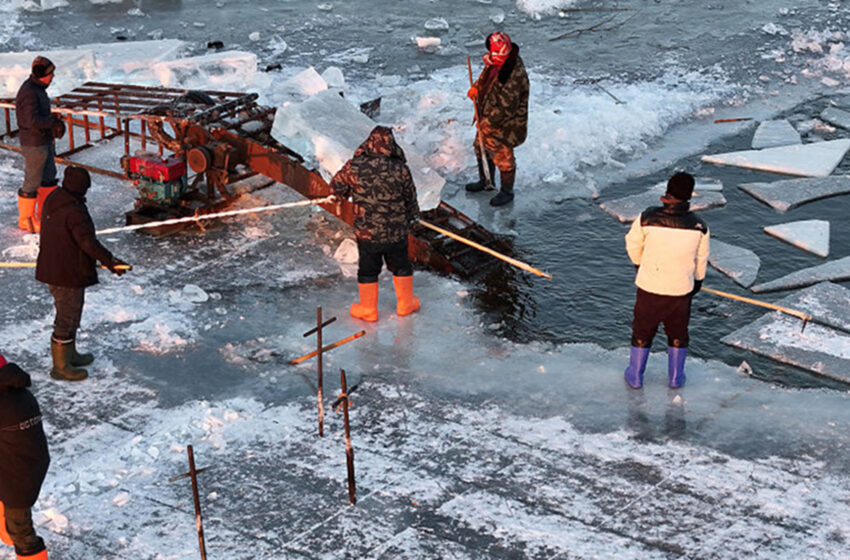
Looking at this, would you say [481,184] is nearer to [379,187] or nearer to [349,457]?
[379,187]

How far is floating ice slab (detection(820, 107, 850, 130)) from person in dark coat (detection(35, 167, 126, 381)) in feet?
31.3

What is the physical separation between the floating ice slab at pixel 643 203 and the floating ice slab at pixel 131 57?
6.72 m

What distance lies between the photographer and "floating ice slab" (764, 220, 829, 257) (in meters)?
9.86

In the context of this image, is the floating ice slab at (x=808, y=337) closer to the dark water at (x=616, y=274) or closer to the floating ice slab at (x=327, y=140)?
the dark water at (x=616, y=274)

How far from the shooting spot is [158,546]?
5883 mm

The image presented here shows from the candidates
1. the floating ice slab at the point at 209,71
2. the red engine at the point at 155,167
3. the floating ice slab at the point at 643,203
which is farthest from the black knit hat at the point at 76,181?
the floating ice slab at the point at 209,71

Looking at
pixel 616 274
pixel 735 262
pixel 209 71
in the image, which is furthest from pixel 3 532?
pixel 209 71

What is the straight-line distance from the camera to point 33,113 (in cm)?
953

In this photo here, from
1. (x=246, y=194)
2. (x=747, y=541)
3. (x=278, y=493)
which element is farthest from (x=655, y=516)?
(x=246, y=194)

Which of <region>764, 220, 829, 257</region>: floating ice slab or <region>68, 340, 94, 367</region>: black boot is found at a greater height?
<region>764, 220, 829, 257</region>: floating ice slab

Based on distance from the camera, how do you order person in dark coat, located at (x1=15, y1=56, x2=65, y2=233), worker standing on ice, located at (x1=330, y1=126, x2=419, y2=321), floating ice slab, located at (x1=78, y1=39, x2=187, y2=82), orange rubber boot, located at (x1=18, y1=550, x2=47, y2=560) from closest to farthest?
orange rubber boot, located at (x1=18, y1=550, x2=47, y2=560)
worker standing on ice, located at (x1=330, y1=126, x2=419, y2=321)
person in dark coat, located at (x1=15, y1=56, x2=65, y2=233)
floating ice slab, located at (x1=78, y1=39, x2=187, y2=82)

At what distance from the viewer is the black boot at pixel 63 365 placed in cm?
747

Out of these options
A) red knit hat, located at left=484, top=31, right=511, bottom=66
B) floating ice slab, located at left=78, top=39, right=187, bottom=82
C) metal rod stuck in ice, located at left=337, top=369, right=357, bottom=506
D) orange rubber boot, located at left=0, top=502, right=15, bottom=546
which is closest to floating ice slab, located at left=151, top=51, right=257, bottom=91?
floating ice slab, located at left=78, top=39, right=187, bottom=82

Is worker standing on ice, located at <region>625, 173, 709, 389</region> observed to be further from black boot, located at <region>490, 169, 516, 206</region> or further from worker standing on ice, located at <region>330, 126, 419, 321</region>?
black boot, located at <region>490, 169, 516, 206</region>
